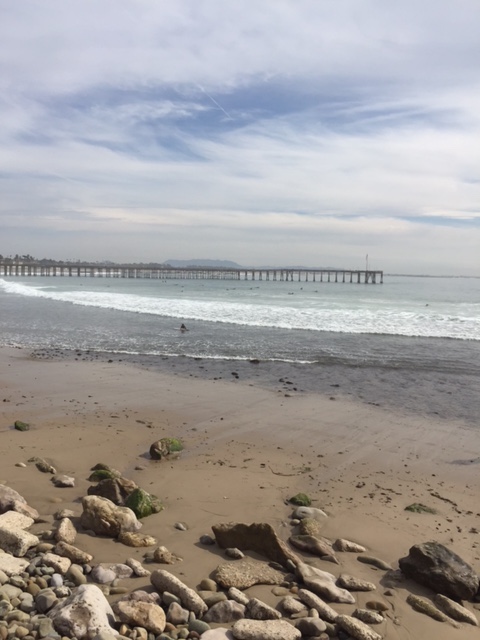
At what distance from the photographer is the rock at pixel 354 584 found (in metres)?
3.85

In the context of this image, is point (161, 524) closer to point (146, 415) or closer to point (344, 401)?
point (146, 415)

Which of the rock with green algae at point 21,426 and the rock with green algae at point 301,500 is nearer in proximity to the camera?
the rock with green algae at point 301,500

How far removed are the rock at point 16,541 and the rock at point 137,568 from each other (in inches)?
27.4

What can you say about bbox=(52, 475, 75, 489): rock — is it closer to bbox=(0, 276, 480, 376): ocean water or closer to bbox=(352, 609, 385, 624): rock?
bbox=(352, 609, 385, 624): rock

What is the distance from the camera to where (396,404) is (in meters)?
9.98

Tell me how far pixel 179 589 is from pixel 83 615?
2.14 ft

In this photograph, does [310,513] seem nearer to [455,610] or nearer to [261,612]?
[455,610]

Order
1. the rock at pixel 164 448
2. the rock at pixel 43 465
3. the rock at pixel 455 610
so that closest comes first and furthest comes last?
1. the rock at pixel 455 610
2. the rock at pixel 43 465
3. the rock at pixel 164 448

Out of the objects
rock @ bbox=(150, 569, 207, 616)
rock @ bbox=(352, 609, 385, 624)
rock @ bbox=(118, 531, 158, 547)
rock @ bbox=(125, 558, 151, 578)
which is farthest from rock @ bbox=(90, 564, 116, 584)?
rock @ bbox=(352, 609, 385, 624)

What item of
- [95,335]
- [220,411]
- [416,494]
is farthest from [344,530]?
[95,335]

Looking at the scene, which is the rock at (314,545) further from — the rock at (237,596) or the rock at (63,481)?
the rock at (63,481)

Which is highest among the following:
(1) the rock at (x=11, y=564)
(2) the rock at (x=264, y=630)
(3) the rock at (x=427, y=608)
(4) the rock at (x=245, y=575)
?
(1) the rock at (x=11, y=564)

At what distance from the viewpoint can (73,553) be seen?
3.85 metres

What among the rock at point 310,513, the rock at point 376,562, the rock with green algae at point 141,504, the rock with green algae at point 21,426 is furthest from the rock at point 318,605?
the rock with green algae at point 21,426
